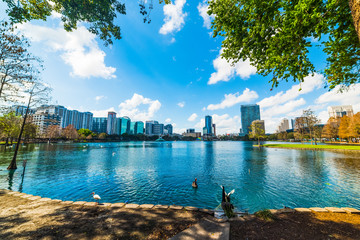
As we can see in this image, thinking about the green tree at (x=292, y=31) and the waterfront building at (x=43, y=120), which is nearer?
the green tree at (x=292, y=31)

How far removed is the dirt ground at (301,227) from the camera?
16.2 feet

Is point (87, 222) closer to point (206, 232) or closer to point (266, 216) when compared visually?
point (206, 232)

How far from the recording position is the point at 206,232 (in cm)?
518

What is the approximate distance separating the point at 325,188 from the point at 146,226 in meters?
17.7

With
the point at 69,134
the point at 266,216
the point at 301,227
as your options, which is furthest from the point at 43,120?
the point at 69,134

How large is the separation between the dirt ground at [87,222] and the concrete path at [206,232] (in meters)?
0.32

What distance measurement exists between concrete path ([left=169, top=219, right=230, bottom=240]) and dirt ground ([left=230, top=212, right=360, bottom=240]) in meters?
0.28

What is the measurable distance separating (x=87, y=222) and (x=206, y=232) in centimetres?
515

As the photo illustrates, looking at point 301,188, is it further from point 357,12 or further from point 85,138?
point 85,138

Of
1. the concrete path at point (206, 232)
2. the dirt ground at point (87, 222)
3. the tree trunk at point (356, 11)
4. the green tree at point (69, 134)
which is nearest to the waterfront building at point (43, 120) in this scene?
the green tree at point (69, 134)

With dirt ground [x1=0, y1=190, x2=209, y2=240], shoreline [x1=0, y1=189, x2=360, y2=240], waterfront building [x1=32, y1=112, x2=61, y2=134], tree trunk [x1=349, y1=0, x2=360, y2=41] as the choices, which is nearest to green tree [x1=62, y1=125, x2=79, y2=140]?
waterfront building [x1=32, y1=112, x2=61, y2=134]

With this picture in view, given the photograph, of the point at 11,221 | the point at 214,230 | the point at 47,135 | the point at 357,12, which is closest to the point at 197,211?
the point at 214,230

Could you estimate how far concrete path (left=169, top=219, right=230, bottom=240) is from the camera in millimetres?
4879

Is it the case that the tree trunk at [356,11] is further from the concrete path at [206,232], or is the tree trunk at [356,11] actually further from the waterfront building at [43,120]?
the waterfront building at [43,120]
